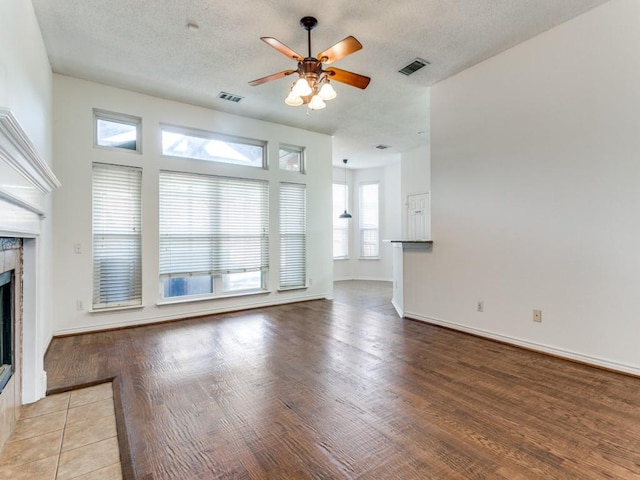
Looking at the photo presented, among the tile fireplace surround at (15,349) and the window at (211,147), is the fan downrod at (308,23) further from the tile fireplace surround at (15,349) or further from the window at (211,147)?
the tile fireplace surround at (15,349)

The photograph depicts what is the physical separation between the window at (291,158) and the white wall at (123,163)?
18cm

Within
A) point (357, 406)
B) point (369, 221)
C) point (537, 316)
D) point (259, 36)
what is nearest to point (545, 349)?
point (537, 316)

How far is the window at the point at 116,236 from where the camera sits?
4.11 metres

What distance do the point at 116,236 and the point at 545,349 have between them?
17.1 feet

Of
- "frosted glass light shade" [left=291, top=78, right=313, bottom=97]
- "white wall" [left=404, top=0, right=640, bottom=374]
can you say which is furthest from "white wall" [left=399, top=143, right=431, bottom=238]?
"frosted glass light shade" [left=291, top=78, right=313, bottom=97]

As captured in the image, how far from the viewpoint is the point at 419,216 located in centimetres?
743

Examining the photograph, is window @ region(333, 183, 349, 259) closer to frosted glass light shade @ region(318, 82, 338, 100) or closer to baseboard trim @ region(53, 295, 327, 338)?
baseboard trim @ region(53, 295, 327, 338)

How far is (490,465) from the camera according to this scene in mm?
1605

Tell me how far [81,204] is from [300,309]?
3356mm

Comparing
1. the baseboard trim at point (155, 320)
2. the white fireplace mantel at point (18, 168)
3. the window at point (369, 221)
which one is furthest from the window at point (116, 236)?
the window at point (369, 221)

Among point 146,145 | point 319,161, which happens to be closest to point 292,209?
point 319,161

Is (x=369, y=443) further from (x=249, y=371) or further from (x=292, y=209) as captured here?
(x=292, y=209)

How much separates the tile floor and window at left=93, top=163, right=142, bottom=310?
6.45ft

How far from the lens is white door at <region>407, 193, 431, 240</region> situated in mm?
7191
